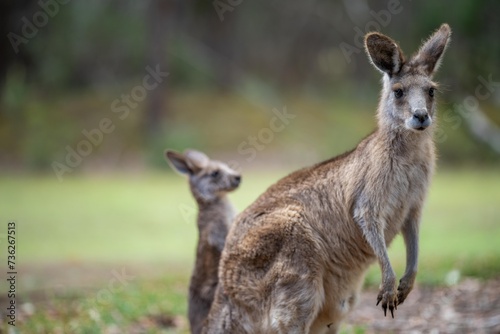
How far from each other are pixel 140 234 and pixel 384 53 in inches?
278

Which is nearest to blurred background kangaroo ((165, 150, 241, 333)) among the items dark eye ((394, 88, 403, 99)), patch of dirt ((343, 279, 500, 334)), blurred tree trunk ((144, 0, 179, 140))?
patch of dirt ((343, 279, 500, 334))

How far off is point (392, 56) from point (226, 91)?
1616cm

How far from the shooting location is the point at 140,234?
1127cm

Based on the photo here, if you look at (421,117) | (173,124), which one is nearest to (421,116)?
(421,117)

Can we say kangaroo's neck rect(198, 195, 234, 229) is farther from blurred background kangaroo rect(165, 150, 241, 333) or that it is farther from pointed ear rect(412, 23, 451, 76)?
pointed ear rect(412, 23, 451, 76)

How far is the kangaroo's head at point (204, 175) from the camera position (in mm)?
6812

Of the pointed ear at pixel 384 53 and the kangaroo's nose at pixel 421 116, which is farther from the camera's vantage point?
the pointed ear at pixel 384 53

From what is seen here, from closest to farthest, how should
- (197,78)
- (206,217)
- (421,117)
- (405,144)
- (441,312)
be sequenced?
(421,117), (405,144), (441,312), (206,217), (197,78)

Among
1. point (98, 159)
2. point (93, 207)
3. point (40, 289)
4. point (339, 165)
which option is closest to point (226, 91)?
point (98, 159)

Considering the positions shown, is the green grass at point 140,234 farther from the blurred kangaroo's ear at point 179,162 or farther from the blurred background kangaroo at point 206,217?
the blurred kangaroo's ear at point 179,162

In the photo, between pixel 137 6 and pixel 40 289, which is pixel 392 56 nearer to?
pixel 40 289

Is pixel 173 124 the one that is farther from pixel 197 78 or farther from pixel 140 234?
pixel 140 234

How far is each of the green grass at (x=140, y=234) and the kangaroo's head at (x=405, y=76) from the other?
40.8 inches

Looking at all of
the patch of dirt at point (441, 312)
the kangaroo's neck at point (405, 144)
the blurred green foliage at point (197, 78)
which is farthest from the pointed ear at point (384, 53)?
the blurred green foliage at point (197, 78)
